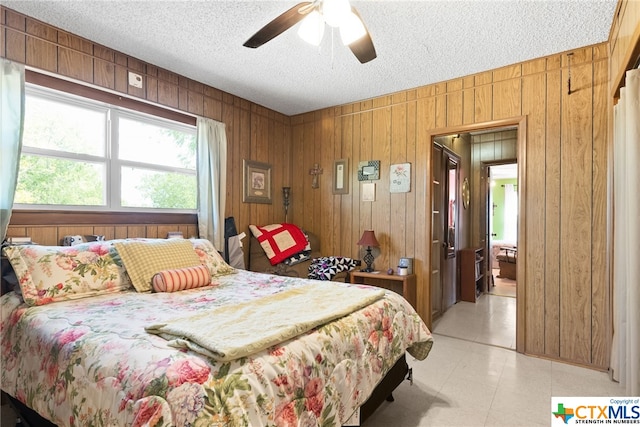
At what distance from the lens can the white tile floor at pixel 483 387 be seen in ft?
6.43

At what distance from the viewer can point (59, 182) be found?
2.50m

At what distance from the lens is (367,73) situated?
319cm

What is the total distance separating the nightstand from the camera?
3.39 meters

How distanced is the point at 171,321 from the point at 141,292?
84 centimetres

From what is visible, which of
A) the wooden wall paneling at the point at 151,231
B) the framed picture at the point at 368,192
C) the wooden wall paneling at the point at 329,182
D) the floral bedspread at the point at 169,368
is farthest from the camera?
the wooden wall paneling at the point at 329,182

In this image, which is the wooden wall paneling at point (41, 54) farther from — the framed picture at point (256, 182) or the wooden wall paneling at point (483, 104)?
the wooden wall paneling at point (483, 104)

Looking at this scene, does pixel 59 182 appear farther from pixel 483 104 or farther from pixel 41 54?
pixel 483 104

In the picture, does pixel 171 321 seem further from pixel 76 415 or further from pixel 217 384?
pixel 217 384

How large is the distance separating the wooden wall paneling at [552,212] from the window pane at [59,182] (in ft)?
12.4

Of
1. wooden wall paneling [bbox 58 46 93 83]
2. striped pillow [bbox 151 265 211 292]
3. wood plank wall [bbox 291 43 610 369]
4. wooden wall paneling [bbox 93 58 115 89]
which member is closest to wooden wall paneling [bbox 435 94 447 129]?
wood plank wall [bbox 291 43 610 369]

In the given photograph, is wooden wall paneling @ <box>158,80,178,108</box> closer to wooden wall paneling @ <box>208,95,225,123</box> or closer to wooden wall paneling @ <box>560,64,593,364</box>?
wooden wall paneling @ <box>208,95,225,123</box>

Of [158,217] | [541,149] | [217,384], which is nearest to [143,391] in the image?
[217,384]

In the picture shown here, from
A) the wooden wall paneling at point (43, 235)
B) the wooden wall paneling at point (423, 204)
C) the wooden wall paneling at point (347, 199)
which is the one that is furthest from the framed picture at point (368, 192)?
the wooden wall paneling at point (43, 235)

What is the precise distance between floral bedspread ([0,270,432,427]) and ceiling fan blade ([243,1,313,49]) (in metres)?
1.58
